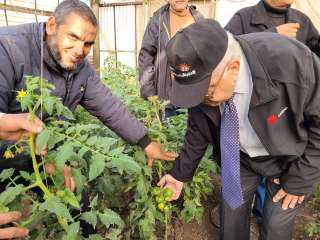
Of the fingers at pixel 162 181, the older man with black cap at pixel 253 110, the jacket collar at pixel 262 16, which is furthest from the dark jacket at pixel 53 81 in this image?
the jacket collar at pixel 262 16

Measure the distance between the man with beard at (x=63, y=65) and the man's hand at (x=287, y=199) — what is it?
0.67 metres

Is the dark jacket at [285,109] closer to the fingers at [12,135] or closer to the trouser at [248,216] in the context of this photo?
the trouser at [248,216]

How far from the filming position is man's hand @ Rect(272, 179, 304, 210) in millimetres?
2158

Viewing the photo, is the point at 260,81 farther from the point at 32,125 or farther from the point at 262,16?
the point at 262,16

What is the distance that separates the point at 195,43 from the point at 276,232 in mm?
1376

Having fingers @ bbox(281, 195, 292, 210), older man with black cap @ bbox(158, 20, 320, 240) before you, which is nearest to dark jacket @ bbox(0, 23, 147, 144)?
older man with black cap @ bbox(158, 20, 320, 240)

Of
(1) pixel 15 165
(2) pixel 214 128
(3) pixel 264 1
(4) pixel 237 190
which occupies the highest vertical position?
(3) pixel 264 1

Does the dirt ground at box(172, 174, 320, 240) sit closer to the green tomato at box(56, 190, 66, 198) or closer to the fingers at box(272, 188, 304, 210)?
the fingers at box(272, 188, 304, 210)

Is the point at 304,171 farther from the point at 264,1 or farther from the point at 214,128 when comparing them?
the point at 264,1

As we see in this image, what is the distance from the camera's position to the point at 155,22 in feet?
11.0

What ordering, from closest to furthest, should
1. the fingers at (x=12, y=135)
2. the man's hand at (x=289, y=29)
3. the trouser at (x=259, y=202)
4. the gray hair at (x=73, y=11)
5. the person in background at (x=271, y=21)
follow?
1. the fingers at (x=12, y=135)
2. the gray hair at (x=73, y=11)
3. the man's hand at (x=289, y=29)
4. the person in background at (x=271, y=21)
5. the trouser at (x=259, y=202)

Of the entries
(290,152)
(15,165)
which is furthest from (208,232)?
(15,165)

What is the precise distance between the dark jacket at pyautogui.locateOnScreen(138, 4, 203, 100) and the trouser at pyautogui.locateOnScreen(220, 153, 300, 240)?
1249 mm

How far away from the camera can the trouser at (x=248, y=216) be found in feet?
7.48
